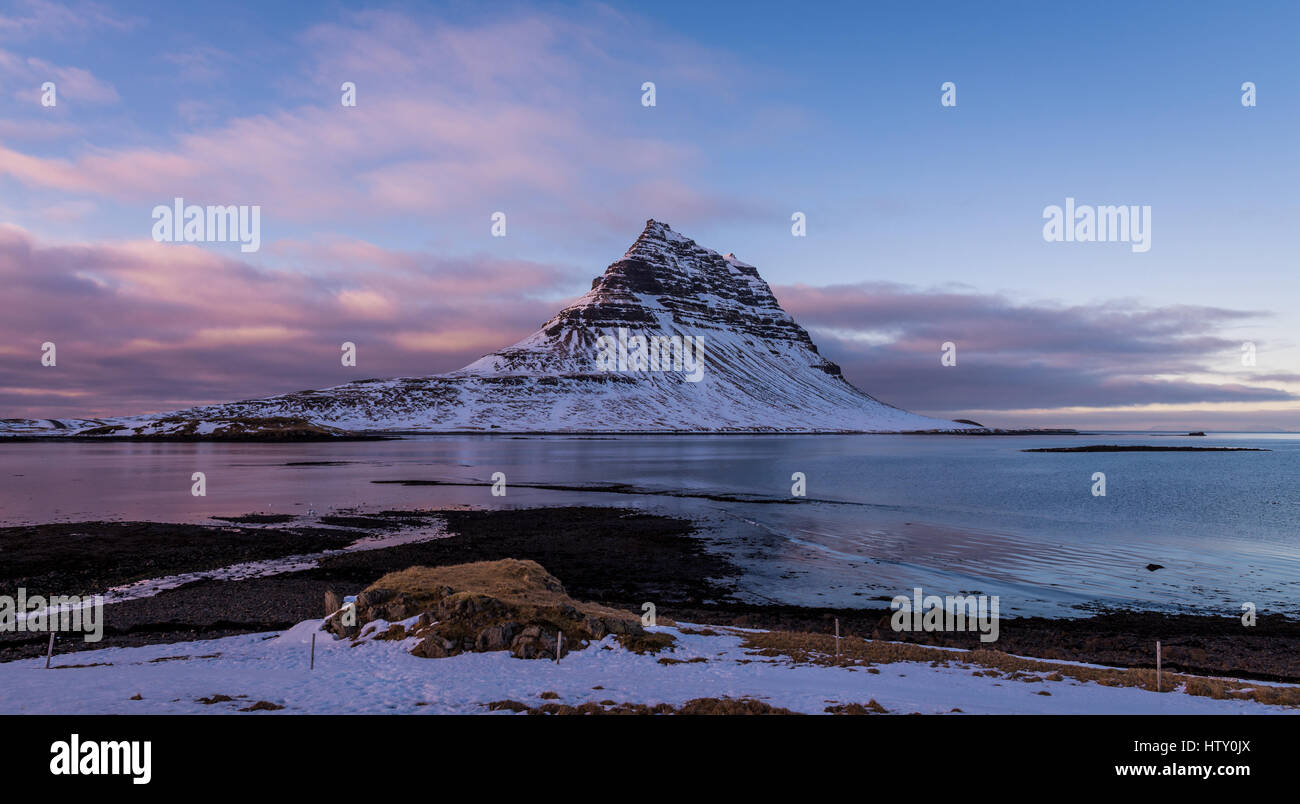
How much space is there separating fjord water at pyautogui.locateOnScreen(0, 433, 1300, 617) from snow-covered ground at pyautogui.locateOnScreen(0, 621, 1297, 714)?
12.6 m

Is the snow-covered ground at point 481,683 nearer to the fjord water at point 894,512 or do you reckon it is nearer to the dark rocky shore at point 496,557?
the dark rocky shore at point 496,557

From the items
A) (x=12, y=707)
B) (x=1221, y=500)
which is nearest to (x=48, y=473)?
(x=12, y=707)

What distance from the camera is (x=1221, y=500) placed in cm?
6906

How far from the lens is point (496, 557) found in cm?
3762

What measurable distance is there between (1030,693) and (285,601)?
2602 centimetres

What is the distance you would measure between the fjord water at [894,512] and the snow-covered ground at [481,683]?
12.6m

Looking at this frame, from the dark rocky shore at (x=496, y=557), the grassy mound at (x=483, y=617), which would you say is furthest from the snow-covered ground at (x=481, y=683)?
the dark rocky shore at (x=496, y=557)

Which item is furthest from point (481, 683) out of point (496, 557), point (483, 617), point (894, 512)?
point (894, 512)

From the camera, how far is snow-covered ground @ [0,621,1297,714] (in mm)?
14141

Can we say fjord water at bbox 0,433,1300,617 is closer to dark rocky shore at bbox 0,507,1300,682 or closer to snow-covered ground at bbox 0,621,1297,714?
dark rocky shore at bbox 0,507,1300,682

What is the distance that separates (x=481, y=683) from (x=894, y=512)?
1990 inches
